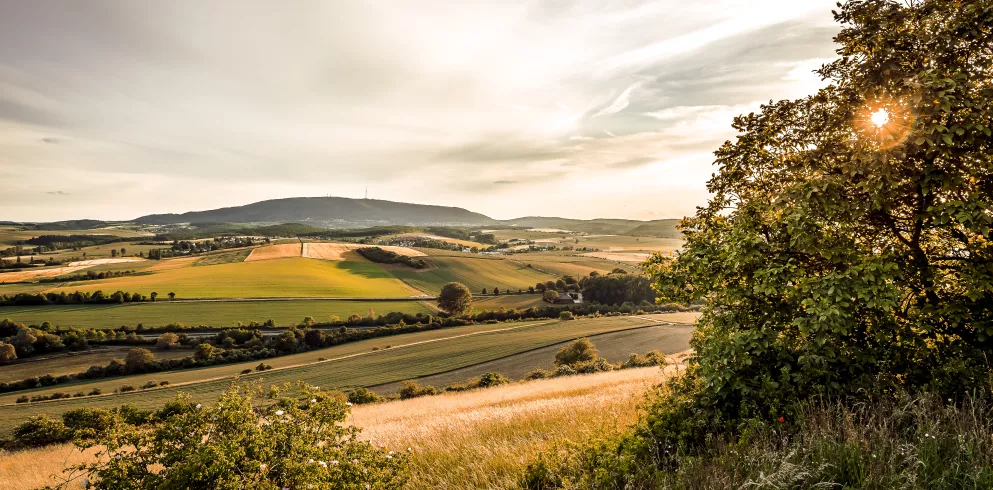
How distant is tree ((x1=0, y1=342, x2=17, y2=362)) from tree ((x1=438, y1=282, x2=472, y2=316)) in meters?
59.1

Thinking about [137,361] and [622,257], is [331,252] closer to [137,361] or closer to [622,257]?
[137,361]

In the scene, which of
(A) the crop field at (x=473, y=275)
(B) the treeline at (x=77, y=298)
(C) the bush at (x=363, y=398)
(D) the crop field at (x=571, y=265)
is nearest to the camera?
(C) the bush at (x=363, y=398)

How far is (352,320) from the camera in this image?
76625mm

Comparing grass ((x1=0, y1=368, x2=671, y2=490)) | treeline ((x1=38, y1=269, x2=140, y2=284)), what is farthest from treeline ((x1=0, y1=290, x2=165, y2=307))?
grass ((x1=0, y1=368, x2=671, y2=490))

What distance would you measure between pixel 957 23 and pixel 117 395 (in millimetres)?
63223

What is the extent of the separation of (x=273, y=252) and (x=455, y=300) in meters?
76.1

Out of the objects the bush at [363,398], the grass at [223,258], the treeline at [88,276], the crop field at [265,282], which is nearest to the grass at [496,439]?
the bush at [363,398]

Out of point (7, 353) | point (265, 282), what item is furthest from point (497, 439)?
point (265, 282)

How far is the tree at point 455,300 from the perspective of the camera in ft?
279

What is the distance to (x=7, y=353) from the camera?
177ft

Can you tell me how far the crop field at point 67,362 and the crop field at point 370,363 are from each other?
17.9 ft

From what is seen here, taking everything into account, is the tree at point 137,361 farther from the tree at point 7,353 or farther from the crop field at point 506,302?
the crop field at point 506,302

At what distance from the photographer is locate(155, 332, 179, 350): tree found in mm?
61344

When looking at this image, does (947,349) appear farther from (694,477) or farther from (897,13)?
(897,13)
